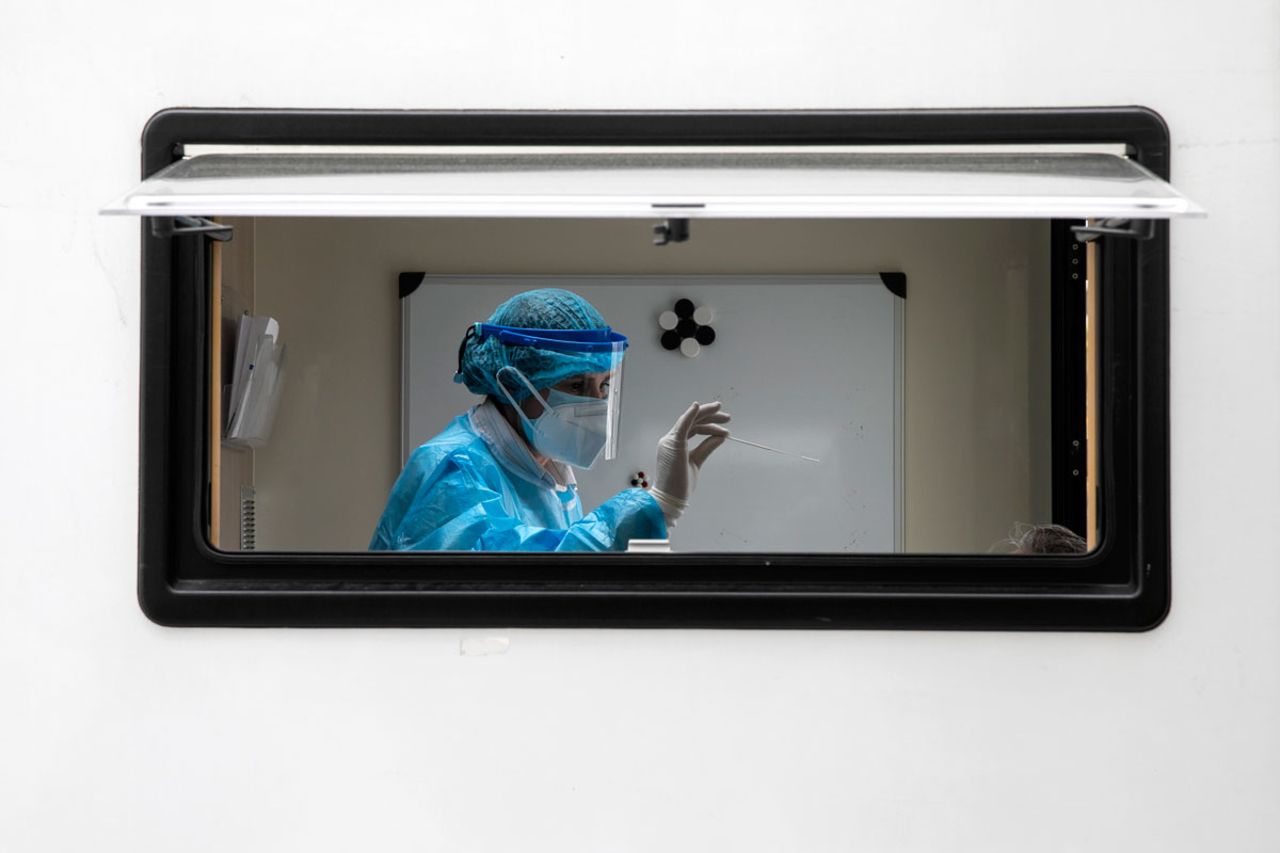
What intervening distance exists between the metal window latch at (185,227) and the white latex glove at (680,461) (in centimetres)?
90

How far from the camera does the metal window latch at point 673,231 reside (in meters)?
1.39

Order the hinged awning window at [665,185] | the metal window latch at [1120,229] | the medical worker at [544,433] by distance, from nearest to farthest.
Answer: the hinged awning window at [665,185] < the metal window latch at [1120,229] < the medical worker at [544,433]

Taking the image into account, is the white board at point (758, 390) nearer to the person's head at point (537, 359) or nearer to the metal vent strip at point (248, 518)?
the metal vent strip at point (248, 518)

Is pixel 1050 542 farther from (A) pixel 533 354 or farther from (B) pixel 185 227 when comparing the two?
(B) pixel 185 227

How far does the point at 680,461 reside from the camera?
7.04ft

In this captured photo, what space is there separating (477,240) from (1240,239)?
96.8 inches

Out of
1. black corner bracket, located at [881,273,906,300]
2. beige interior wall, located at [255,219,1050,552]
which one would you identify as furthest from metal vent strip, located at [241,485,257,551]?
black corner bracket, located at [881,273,906,300]

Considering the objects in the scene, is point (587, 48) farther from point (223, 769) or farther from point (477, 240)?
point (477, 240)

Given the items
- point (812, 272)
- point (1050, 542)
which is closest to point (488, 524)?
point (1050, 542)

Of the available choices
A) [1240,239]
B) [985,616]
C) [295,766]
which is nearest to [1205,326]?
[1240,239]

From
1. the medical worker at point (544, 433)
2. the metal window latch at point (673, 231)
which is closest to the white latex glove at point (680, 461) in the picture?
the medical worker at point (544, 433)

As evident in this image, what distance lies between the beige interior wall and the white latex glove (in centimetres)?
133

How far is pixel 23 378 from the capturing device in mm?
1549

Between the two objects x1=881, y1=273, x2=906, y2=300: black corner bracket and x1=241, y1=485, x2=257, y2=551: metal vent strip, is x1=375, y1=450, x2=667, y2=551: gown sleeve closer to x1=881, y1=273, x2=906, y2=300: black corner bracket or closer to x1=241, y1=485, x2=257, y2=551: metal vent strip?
x1=241, y1=485, x2=257, y2=551: metal vent strip
